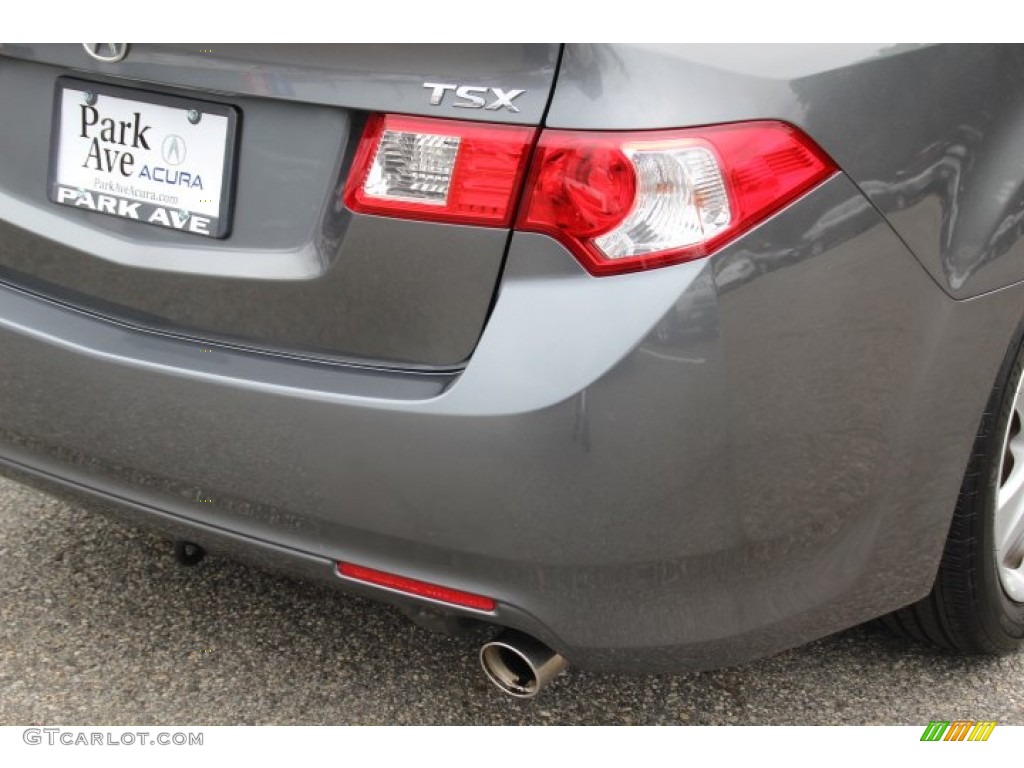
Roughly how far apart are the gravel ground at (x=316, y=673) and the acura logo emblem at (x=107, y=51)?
1.15m

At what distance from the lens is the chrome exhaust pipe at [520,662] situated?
6.95ft

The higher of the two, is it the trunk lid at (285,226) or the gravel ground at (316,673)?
the trunk lid at (285,226)

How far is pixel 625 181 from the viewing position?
70.8 inches

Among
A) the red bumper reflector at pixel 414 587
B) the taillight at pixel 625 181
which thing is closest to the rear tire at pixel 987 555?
the taillight at pixel 625 181

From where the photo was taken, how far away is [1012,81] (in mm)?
2012

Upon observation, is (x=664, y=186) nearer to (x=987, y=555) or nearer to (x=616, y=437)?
(x=616, y=437)

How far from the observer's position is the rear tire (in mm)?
2273

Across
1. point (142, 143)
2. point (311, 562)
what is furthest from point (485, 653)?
point (142, 143)

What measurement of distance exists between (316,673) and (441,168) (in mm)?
1149

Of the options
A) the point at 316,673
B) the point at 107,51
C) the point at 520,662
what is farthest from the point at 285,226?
the point at 316,673

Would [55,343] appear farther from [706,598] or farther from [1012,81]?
[1012,81]
